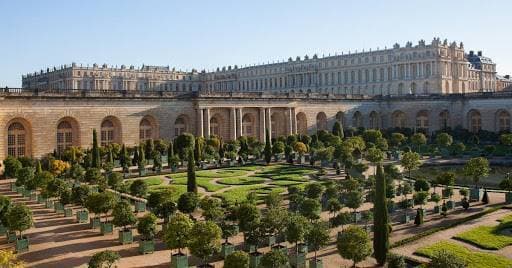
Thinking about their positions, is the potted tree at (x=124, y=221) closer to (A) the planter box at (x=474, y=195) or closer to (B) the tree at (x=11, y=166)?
(B) the tree at (x=11, y=166)

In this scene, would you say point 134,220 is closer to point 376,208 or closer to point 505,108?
point 376,208

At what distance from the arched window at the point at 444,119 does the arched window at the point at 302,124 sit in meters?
19.4

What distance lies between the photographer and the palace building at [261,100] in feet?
154

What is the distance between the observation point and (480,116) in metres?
A: 68.5

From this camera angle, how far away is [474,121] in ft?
229

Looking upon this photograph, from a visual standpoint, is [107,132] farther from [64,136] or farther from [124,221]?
[124,221]

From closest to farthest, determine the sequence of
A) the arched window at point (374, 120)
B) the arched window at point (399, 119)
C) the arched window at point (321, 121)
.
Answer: the arched window at point (321, 121), the arched window at point (399, 119), the arched window at point (374, 120)

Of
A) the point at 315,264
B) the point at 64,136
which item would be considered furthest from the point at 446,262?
the point at 64,136

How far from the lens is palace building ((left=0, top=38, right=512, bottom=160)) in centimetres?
4681

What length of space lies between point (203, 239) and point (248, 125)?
45.4 m

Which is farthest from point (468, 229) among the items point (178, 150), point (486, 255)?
point (178, 150)

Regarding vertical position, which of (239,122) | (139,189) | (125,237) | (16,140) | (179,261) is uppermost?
(239,122)

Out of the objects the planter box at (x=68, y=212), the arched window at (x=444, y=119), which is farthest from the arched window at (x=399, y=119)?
the planter box at (x=68, y=212)

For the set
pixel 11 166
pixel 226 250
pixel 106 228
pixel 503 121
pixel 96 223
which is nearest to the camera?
pixel 226 250
